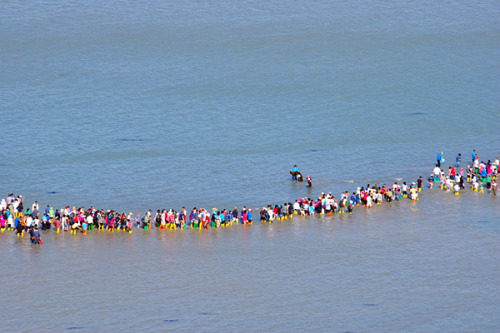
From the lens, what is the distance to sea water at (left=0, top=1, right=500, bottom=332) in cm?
4797

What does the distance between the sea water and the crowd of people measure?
1.15 meters

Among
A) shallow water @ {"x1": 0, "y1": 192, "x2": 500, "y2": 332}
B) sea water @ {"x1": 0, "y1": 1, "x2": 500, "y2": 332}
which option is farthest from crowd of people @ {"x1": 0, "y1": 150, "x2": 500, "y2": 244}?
sea water @ {"x1": 0, "y1": 1, "x2": 500, "y2": 332}

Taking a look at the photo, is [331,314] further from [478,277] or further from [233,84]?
[233,84]

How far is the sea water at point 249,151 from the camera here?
4797 cm

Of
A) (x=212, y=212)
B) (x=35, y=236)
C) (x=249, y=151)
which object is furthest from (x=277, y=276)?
(x=249, y=151)

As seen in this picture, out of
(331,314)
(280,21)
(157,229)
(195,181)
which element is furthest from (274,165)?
(280,21)

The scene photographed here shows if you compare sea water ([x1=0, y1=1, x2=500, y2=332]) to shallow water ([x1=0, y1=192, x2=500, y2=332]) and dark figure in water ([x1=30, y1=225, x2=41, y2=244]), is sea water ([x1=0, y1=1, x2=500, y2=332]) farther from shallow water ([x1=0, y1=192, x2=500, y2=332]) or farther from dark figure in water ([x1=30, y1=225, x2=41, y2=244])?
dark figure in water ([x1=30, y1=225, x2=41, y2=244])

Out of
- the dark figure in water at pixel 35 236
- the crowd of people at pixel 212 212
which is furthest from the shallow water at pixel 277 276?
the crowd of people at pixel 212 212

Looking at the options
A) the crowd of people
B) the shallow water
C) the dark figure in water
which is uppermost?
the crowd of people

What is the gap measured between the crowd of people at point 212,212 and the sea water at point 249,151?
3.78ft

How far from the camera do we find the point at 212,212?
62062 millimetres

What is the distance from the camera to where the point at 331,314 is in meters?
46.0

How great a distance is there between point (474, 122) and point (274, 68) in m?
27.0

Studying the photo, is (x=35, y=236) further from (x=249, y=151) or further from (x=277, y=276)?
(x=249, y=151)
